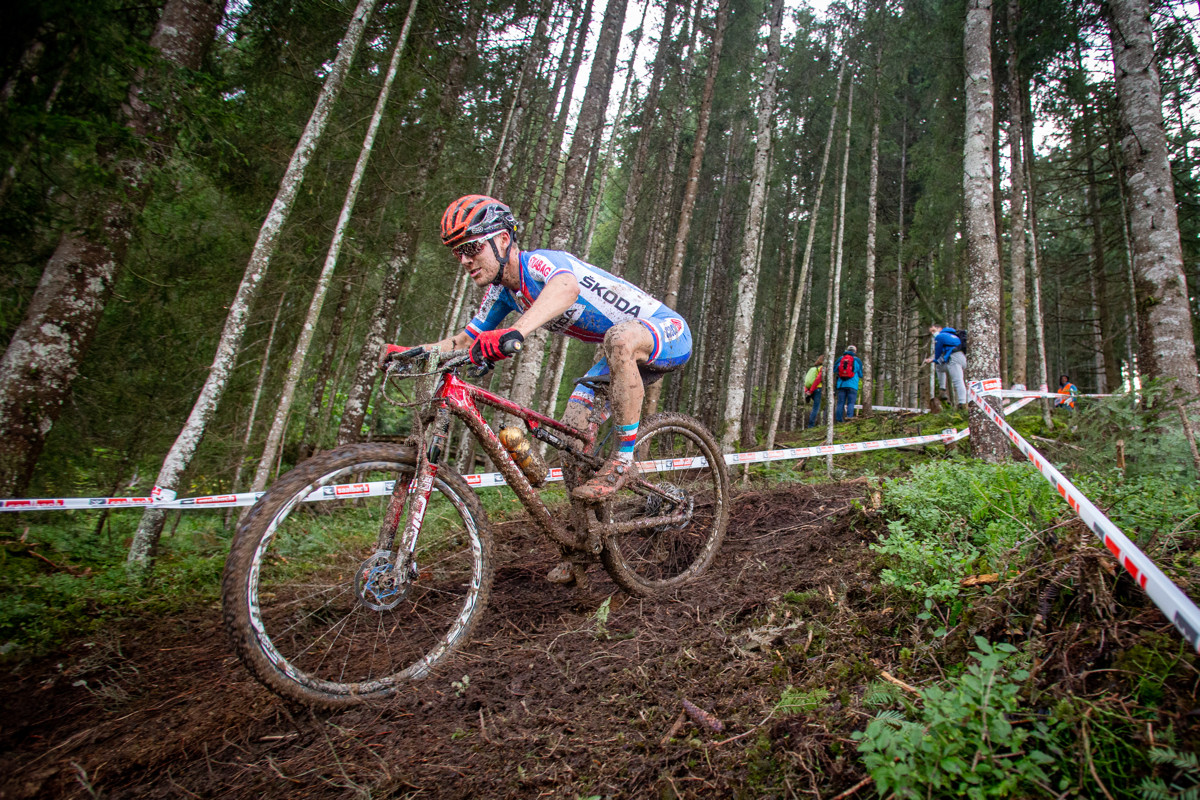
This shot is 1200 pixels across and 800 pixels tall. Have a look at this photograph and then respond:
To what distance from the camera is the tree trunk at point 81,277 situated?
4.48 metres

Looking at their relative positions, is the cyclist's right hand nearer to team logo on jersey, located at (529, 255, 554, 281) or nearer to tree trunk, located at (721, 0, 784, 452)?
team logo on jersey, located at (529, 255, 554, 281)

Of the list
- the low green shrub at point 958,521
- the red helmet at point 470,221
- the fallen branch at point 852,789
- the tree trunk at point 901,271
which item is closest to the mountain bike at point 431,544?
the red helmet at point 470,221

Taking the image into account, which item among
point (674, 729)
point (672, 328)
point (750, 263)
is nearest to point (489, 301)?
point (672, 328)

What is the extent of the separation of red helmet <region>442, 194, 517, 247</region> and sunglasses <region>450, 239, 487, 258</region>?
27mm

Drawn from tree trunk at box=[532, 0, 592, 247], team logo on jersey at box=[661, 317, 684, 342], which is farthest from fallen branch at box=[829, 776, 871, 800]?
tree trunk at box=[532, 0, 592, 247]

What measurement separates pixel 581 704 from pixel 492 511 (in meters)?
4.79

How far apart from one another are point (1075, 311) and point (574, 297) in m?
37.9

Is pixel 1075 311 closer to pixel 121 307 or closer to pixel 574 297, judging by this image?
pixel 574 297

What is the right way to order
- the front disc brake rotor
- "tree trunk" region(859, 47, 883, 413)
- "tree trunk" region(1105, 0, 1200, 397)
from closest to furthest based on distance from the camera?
the front disc brake rotor, "tree trunk" region(1105, 0, 1200, 397), "tree trunk" region(859, 47, 883, 413)

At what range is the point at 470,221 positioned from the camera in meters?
3.00

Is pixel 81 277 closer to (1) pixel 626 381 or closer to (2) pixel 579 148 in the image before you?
(1) pixel 626 381

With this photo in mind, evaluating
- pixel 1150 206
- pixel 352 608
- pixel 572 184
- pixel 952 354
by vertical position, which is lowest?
pixel 352 608

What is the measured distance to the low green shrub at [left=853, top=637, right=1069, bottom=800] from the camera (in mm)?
1269

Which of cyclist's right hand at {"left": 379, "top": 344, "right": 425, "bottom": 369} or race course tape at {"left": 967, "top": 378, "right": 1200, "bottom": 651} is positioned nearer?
race course tape at {"left": 967, "top": 378, "right": 1200, "bottom": 651}
